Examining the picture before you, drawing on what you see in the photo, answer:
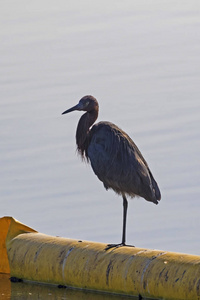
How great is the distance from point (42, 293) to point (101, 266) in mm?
557

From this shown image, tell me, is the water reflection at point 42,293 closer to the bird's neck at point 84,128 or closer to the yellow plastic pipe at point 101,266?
the yellow plastic pipe at point 101,266

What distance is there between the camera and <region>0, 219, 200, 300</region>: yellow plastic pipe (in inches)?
295

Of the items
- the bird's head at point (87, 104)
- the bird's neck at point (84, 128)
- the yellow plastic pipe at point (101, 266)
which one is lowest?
the yellow plastic pipe at point (101, 266)

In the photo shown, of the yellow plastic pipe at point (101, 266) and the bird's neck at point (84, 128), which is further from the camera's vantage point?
the bird's neck at point (84, 128)

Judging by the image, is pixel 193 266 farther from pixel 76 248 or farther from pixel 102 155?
pixel 102 155

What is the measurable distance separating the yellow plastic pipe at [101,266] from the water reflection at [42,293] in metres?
0.05

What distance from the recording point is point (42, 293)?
26.7 ft

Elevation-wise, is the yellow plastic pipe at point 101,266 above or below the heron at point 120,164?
below

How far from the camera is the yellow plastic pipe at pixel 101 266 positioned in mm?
7484

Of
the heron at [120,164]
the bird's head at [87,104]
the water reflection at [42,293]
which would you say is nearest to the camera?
the water reflection at [42,293]

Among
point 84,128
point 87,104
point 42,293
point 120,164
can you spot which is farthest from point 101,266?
point 87,104

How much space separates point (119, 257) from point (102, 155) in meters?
1.27

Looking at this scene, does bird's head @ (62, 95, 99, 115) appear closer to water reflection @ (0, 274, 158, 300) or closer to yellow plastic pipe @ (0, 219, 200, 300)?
yellow plastic pipe @ (0, 219, 200, 300)

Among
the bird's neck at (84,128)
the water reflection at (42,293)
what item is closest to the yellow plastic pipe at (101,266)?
the water reflection at (42,293)
